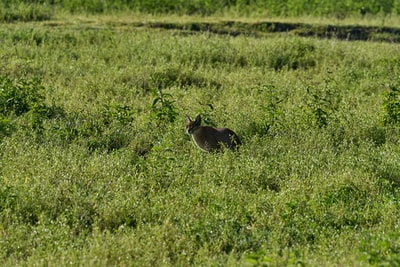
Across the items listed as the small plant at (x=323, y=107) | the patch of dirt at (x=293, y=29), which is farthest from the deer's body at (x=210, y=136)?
the patch of dirt at (x=293, y=29)

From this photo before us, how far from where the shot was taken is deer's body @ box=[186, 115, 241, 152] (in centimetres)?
795

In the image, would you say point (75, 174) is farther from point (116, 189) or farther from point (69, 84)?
point (69, 84)

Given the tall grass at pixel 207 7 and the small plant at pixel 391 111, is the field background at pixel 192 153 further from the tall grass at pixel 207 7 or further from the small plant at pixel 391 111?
the tall grass at pixel 207 7

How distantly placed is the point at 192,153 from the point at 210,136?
28 centimetres

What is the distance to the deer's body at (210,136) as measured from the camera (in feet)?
26.1

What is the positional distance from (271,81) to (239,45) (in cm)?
295

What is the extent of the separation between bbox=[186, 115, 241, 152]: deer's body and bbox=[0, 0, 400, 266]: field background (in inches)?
6.5

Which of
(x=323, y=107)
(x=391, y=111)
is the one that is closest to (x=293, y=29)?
(x=323, y=107)

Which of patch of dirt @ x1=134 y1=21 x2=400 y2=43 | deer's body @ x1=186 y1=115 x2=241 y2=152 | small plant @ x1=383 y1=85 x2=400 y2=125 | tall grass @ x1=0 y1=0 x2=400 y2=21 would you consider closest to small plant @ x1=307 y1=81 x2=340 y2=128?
small plant @ x1=383 y1=85 x2=400 y2=125

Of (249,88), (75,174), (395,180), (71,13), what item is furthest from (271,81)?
(71,13)

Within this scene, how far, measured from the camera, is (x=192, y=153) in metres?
7.92

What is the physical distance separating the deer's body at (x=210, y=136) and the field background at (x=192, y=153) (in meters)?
0.16

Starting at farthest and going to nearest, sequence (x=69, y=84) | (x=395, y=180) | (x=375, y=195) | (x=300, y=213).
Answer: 1. (x=69, y=84)
2. (x=395, y=180)
3. (x=375, y=195)
4. (x=300, y=213)

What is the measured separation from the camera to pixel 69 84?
11.1 meters
